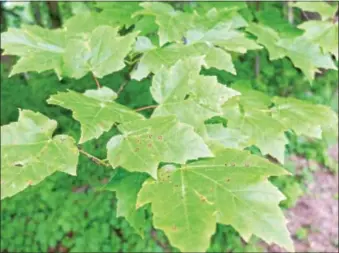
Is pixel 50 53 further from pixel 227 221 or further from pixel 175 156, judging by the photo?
pixel 227 221

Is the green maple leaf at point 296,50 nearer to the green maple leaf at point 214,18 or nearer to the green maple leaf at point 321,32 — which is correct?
the green maple leaf at point 321,32

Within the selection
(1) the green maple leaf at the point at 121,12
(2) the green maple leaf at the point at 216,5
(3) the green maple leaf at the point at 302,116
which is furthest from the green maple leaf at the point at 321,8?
(1) the green maple leaf at the point at 121,12

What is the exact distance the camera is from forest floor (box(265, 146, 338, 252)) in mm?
4086

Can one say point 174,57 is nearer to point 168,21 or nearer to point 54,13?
point 168,21

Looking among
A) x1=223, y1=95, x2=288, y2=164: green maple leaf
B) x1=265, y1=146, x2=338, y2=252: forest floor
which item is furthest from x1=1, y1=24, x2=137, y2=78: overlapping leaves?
x1=265, y1=146, x2=338, y2=252: forest floor

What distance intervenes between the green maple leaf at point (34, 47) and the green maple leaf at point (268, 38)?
34.7 inches

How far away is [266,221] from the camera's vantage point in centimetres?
105

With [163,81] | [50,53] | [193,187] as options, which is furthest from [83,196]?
[193,187]

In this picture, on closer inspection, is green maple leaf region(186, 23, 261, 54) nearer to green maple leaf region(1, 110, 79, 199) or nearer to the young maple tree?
the young maple tree

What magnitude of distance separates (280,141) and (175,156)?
1.97 ft

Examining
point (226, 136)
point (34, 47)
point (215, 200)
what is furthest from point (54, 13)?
point (215, 200)

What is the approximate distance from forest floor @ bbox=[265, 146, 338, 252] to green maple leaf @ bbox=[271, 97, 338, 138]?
2557 mm

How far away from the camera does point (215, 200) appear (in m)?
1.07

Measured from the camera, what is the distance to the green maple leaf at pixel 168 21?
5.60 feet
